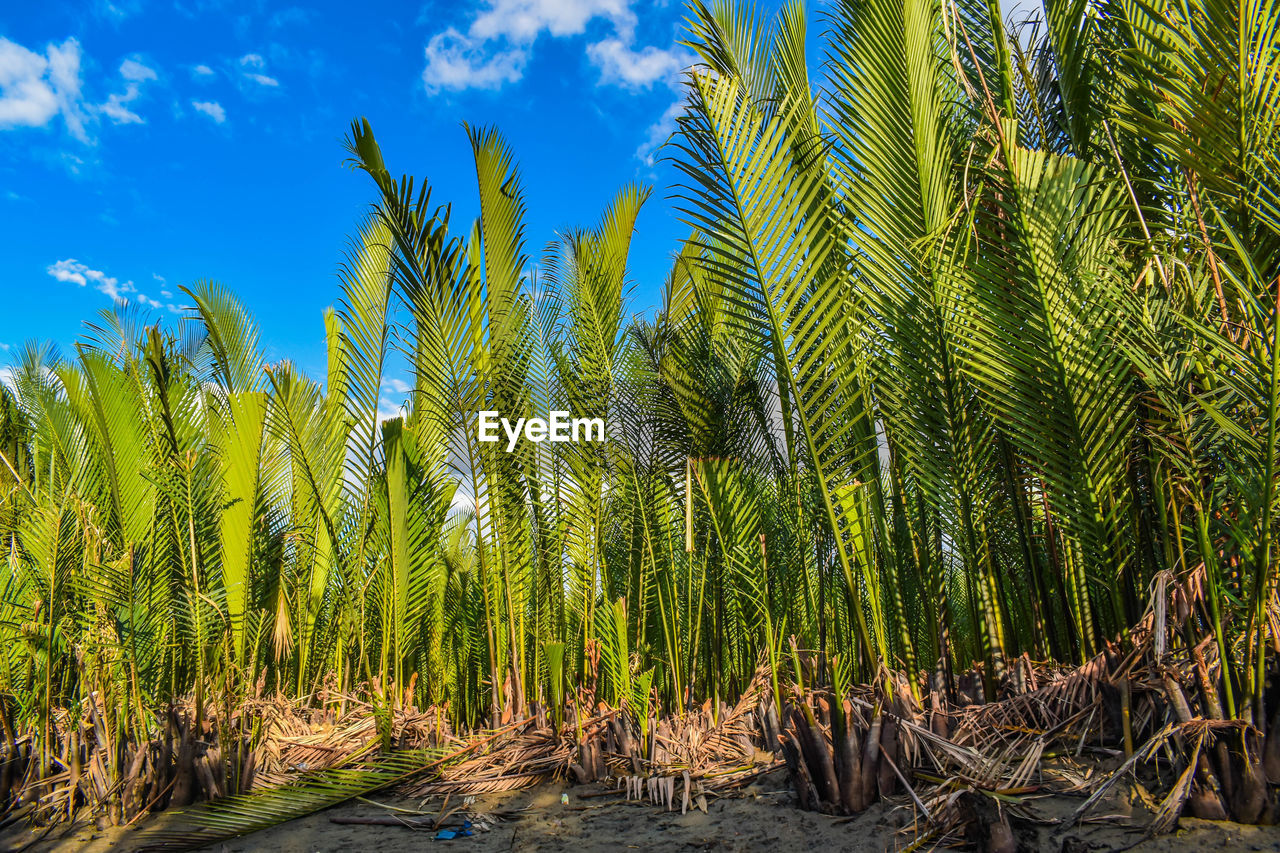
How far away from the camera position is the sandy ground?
156cm

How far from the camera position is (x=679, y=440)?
3.81 metres

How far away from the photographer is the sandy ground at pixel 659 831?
156cm

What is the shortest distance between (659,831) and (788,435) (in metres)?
1.45

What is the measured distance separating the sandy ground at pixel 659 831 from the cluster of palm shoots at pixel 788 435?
14 cm

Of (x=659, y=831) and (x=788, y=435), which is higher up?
(x=788, y=435)

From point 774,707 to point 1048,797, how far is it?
124 centimetres

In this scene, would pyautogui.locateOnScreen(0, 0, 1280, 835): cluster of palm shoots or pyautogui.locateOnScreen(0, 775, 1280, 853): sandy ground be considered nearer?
pyautogui.locateOnScreen(0, 775, 1280, 853): sandy ground

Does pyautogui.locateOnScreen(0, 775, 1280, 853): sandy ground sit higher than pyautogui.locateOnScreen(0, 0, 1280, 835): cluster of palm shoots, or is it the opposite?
pyautogui.locateOnScreen(0, 0, 1280, 835): cluster of palm shoots

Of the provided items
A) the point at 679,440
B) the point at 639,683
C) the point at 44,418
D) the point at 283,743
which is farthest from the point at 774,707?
the point at 44,418

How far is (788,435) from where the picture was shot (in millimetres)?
2605

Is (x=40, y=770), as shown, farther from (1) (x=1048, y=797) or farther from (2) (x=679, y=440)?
(1) (x=1048, y=797)

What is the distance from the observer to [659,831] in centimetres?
231

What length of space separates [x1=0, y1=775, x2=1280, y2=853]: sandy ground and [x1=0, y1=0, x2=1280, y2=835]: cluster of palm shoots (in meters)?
0.14

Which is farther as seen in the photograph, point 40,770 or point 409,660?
point 409,660
